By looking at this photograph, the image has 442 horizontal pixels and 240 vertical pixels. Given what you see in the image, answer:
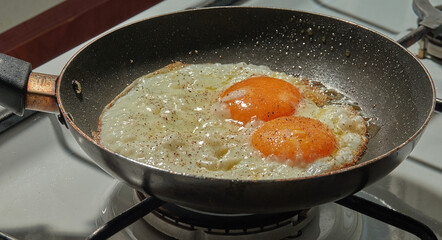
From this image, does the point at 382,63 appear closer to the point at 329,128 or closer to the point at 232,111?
the point at 329,128

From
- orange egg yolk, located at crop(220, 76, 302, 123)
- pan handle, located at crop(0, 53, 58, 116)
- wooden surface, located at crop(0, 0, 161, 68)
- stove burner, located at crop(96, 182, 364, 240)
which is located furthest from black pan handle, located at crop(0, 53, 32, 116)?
wooden surface, located at crop(0, 0, 161, 68)

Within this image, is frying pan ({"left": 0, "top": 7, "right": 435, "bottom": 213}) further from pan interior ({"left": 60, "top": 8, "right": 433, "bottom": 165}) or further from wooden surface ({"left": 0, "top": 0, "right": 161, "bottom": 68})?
wooden surface ({"left": 0, "top": 0, "right": 161, "bottom": 68})

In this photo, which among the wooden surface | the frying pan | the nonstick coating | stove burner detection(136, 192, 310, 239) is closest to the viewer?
the frying pan

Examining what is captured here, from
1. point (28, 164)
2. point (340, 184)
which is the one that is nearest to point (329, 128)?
point (340, 184)

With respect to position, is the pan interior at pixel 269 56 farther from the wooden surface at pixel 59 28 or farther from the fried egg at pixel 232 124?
the wooden surface at pixel 59 28

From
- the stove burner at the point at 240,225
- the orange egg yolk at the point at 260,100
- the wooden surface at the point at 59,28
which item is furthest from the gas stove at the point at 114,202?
the wooden surface at the point at 59,28
